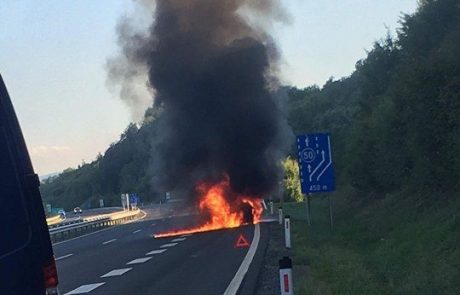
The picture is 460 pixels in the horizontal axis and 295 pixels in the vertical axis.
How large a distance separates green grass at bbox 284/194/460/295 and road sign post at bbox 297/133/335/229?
67.2 inches

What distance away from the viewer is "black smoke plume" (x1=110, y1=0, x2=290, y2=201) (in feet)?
135

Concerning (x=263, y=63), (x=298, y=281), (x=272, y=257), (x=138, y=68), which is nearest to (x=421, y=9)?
(x=263, y=63)

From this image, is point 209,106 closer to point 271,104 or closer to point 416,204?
point 271,104

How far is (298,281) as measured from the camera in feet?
46.0

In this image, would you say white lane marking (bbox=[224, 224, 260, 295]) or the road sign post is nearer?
white lane marking (bbox=[224, 224, 260, 295])

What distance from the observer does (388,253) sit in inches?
715

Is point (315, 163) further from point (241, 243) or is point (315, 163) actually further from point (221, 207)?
point (221, 207)

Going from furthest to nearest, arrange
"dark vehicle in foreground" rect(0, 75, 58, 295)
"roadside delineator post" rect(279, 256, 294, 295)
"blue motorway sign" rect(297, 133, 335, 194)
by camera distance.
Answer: "blue motorway sign" rect(297, 133, 335, 194), "roadside delineator post" rect(279, 256, 294, 295), "dark vehicle in foreground" rect(0, 75, 58, 295)

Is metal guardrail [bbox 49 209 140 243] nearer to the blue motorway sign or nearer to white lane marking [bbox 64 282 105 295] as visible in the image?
the blue motorway sign

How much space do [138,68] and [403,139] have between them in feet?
55.5

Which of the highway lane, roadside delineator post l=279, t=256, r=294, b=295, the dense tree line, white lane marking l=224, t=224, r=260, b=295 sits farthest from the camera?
the dense tree line

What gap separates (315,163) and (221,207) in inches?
557

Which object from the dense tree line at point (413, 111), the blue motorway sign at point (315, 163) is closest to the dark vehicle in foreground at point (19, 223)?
the dense tree line at point (413, 111)

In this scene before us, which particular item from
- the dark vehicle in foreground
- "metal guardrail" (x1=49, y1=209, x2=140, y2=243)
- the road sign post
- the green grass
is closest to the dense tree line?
the green grass
